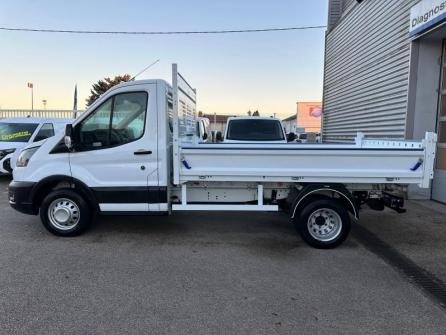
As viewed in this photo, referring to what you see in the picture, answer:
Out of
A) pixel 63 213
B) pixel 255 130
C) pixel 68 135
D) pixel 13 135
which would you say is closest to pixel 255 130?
pixel 255 130

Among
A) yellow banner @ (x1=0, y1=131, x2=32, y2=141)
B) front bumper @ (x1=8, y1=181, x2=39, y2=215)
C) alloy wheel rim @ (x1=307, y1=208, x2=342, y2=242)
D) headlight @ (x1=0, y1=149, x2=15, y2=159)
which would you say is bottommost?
alloy wheel rim @ (x1=307, y1=208, x2=342, y2=242)

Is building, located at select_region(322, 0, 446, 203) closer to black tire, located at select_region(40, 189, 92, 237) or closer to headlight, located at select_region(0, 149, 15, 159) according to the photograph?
black tire, located at select_region(40, 189, 92, 237)

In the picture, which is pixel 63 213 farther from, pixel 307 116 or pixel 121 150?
pixel 307 116

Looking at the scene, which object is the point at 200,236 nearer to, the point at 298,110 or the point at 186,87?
the point at 186,87

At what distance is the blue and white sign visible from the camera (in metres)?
7.54

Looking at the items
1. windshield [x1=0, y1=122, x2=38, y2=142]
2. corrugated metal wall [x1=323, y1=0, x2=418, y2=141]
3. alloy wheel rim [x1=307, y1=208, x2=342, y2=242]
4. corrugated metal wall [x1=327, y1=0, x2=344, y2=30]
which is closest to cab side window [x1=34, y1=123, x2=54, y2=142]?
windshield [x1=0, y1=122, x2=38, y2=142]

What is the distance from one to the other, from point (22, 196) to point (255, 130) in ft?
18.7

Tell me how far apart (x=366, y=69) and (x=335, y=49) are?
3.78 metres

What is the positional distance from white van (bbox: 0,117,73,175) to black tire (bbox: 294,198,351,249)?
30.8ft

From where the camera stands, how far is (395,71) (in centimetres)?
976

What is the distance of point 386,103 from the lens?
10.2 m

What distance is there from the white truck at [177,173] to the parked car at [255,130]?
12.9ft

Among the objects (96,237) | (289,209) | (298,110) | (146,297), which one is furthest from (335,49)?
(298,110)

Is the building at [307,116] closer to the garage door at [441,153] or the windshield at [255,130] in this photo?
the windshield at [255,130]
